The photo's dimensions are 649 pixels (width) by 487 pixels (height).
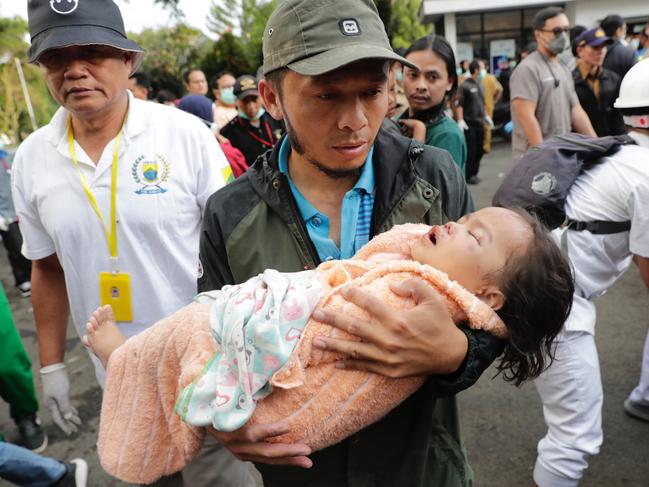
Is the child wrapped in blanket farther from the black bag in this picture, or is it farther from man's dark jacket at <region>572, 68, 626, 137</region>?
man's dark jacket at <region>572, 68, 626, 137</region>

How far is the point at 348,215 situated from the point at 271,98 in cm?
45

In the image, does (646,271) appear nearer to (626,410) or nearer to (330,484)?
(626,410)

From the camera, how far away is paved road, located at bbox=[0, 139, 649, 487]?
2.98 m

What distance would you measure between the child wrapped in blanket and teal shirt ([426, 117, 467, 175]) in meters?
2.06

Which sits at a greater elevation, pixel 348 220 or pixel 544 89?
pixel 544 89

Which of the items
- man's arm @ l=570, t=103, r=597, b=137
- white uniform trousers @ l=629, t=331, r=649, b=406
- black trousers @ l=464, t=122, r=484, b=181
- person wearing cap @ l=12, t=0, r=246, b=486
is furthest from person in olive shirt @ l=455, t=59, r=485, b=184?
person wearing cap @ l=12, t=0, r=246, b=486

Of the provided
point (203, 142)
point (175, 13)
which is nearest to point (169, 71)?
point (175, 13)

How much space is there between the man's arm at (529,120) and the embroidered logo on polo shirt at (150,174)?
339cm

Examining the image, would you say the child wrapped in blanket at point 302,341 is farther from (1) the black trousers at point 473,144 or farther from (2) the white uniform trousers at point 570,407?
(1) the black trousers at point 473,144

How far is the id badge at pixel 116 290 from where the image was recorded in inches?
87.0

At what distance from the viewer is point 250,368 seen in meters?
1.19

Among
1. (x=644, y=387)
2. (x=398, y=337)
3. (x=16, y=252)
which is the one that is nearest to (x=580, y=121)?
(x=644, y=387)

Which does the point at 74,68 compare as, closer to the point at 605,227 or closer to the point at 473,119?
the point at 605,227

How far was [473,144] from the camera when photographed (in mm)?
9195
